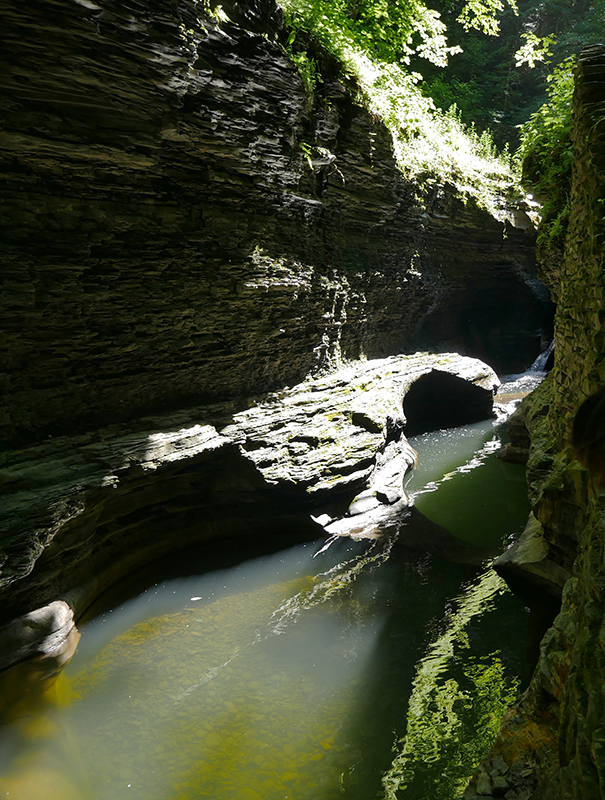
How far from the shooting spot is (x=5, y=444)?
5.12 meters

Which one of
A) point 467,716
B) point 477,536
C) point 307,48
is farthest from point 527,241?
point 467,716

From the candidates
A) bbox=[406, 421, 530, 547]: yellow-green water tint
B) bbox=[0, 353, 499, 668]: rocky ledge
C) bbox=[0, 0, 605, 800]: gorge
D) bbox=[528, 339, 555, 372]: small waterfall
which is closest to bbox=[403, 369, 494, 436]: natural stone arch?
bbox=[406, 421, 530, 547]: yellow-green water tint

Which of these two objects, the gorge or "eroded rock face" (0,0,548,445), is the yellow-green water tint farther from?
"eroded rock face" (0,0,548,445)

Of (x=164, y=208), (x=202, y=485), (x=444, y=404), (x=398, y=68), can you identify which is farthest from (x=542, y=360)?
(x=164, y=208)

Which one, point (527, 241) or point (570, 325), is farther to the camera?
point (527, 241)

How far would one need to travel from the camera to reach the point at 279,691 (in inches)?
177

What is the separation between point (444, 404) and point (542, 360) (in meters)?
5.02

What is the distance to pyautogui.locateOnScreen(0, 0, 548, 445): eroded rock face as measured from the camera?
4.73 meters

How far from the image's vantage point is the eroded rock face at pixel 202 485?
498cm

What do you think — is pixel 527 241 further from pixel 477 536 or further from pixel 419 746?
pixel 419 746

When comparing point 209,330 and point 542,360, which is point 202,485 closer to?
point 209,330

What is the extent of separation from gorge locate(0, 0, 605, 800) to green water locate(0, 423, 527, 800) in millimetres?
717

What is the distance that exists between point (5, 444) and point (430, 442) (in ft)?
29.9

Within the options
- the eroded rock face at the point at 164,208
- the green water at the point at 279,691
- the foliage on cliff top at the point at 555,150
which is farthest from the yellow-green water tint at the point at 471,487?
the foliage on cliff top at the point at 555,150
